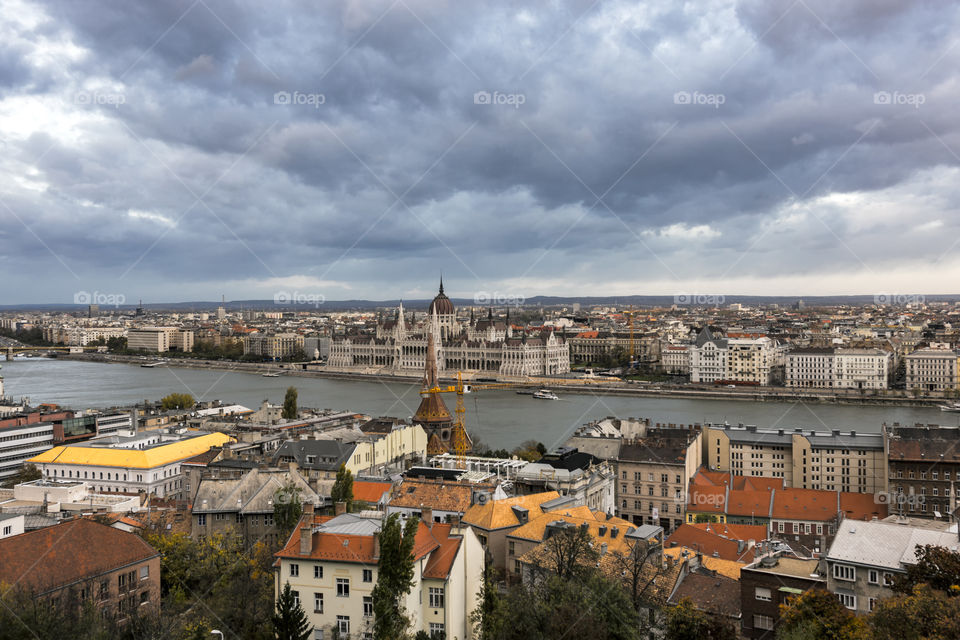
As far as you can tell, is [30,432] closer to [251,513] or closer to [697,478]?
[251,513]

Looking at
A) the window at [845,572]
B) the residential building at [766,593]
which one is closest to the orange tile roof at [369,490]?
the residential building at [766,593]

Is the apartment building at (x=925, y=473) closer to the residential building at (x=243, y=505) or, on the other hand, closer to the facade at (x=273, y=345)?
the residential building at (x=243, y=505)

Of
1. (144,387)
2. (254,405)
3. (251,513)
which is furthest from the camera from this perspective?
(144,387)

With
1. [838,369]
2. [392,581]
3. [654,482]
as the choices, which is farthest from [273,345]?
[392,581]

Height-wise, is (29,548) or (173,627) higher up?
(29,548)

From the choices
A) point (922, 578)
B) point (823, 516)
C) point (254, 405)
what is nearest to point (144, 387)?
point (254, 405)
